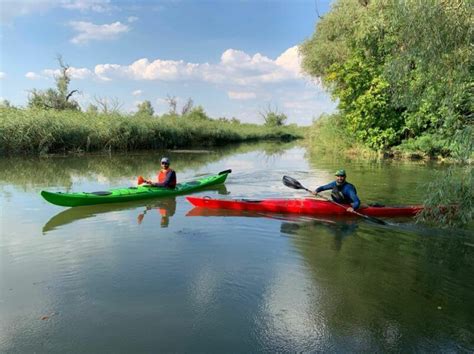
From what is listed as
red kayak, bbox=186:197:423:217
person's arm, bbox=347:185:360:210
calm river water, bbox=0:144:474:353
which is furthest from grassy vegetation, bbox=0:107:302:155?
person's arm, bbox=347:185:360:210

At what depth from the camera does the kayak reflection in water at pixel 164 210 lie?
27.1ft

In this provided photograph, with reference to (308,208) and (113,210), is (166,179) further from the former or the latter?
(308,208)

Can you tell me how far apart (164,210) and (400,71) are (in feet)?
18.1

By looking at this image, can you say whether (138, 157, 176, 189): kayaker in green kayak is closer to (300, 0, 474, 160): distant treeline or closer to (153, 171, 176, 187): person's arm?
(153, 171, 176, 187): person's arm

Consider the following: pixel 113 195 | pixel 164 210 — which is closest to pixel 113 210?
pixel 113 195

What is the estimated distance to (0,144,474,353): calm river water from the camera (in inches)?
154

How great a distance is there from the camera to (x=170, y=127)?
30.2 meters

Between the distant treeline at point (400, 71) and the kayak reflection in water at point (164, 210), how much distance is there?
4.72 metres

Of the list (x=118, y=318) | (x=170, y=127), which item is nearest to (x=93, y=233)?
(x=118, y=318)

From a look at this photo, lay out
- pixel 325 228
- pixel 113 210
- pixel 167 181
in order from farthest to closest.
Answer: pixel 167 181 < pixel 113 210 < pixel 325 228

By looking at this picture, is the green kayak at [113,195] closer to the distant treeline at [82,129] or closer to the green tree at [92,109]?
the distant treeline at [82,129]

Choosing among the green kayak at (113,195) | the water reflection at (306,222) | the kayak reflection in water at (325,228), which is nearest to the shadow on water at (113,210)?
the green kayak at (113,195)

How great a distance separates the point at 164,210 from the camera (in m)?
9.19

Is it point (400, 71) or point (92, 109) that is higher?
point (92, 109)
